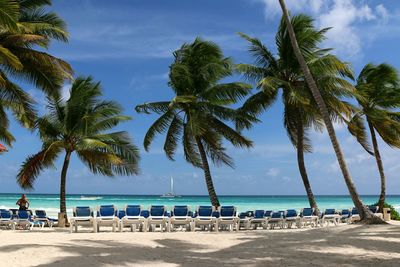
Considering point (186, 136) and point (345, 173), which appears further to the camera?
point (186, 136)

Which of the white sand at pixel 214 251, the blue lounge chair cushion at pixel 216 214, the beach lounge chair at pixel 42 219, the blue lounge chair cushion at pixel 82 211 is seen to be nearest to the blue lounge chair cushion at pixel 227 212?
the blue lounge chair cushion at pixel 216 214

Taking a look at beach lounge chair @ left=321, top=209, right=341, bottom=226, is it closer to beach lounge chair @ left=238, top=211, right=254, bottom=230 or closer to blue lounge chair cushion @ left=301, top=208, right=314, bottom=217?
blue lounge chair cushion @ left=301, top=208, right=314, bottom=217

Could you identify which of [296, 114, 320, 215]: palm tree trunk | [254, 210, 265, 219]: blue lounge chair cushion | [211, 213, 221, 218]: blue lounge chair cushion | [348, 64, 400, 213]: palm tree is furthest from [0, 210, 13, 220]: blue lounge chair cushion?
[348, 64, 400, 213]: palm tree

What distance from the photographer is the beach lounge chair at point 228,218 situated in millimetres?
17047

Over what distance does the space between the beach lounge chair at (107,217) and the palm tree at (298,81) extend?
770 cm

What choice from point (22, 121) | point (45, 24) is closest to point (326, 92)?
point (45, 24)

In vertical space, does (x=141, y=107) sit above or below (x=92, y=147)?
above

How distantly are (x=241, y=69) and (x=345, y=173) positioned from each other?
7.14 m

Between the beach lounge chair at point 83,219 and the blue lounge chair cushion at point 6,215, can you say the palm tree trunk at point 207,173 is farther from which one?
the blue lounge chair cushion at point 6,215

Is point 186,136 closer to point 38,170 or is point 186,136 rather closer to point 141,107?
point 141,107

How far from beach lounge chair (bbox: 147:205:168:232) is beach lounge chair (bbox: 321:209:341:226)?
23.6 feet

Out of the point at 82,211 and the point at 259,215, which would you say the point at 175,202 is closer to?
the point at 259,215

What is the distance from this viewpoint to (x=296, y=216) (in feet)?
62.6

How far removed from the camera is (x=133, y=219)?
54.8 feet
